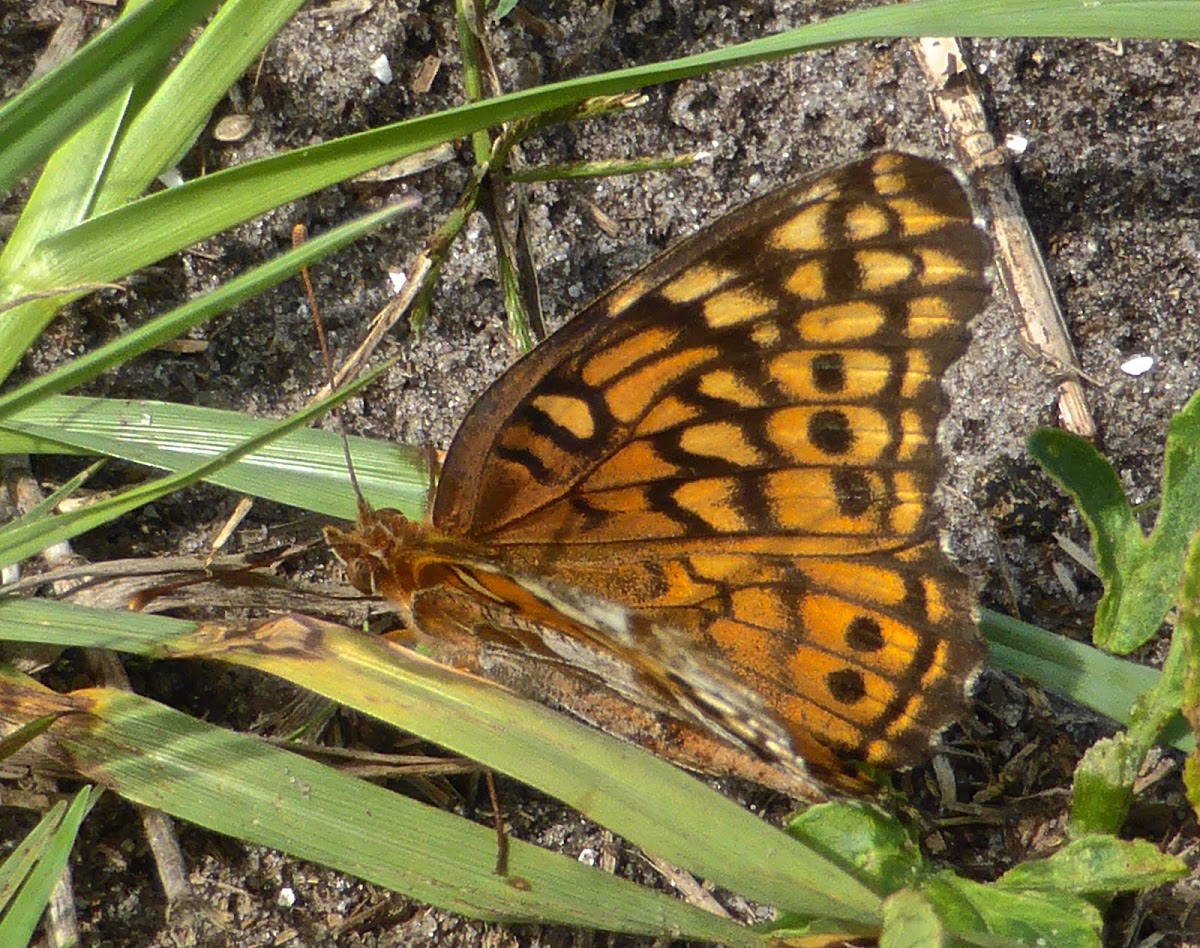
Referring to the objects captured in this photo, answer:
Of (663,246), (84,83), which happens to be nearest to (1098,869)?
(663,246)

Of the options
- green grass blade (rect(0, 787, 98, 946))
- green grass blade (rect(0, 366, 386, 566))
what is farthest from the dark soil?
green grass blade (rect(0, 366, 386, 566))

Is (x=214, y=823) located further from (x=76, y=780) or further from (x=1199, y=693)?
(x=1199, y=693)

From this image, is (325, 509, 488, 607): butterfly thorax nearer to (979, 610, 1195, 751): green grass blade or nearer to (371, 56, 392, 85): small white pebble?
(979, 610, 1195, 751): green grass blade

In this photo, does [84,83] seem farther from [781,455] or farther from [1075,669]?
[1075,669]

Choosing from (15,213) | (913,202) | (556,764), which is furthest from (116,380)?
(913,202)

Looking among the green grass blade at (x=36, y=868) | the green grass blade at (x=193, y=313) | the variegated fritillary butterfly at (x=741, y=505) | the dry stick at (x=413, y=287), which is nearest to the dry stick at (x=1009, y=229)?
the variegated fritillary butterfly at (x=741, y=505)

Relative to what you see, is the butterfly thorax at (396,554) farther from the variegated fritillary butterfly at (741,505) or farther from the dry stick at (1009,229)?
the dry stick at (1009,229)
